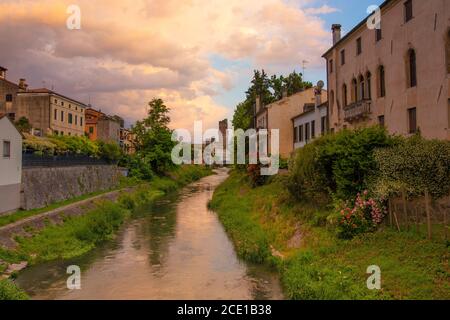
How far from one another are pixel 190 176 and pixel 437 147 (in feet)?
200

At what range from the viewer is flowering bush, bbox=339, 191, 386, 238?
15055 millimetres

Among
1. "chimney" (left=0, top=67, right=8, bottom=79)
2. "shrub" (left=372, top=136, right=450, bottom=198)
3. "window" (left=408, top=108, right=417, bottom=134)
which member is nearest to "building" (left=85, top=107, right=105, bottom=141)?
"chimney" (left=0, top=67, right=8, bottom=79)

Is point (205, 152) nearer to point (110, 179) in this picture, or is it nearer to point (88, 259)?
point (110, 179)

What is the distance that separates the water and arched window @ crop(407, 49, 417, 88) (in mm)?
12324

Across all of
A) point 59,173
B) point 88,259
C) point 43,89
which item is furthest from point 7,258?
point 43,89

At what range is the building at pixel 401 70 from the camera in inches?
→ 741

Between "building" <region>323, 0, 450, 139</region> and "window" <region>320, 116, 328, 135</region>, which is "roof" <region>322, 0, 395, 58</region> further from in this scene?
"window" <region>320, 116, 328, 135</region>

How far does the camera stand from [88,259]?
1945 cm

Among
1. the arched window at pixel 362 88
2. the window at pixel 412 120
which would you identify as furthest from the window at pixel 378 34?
the window at pixel 412 120

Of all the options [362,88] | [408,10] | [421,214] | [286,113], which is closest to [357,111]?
[362,88]

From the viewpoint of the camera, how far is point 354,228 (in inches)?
596

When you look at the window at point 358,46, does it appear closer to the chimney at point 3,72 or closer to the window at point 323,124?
the window at point 323,124

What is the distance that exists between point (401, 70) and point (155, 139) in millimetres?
43146

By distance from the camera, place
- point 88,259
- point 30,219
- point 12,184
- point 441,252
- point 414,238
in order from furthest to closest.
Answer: point 12,184, point 30,219, point 88,259, point 414,238, point 441,252
